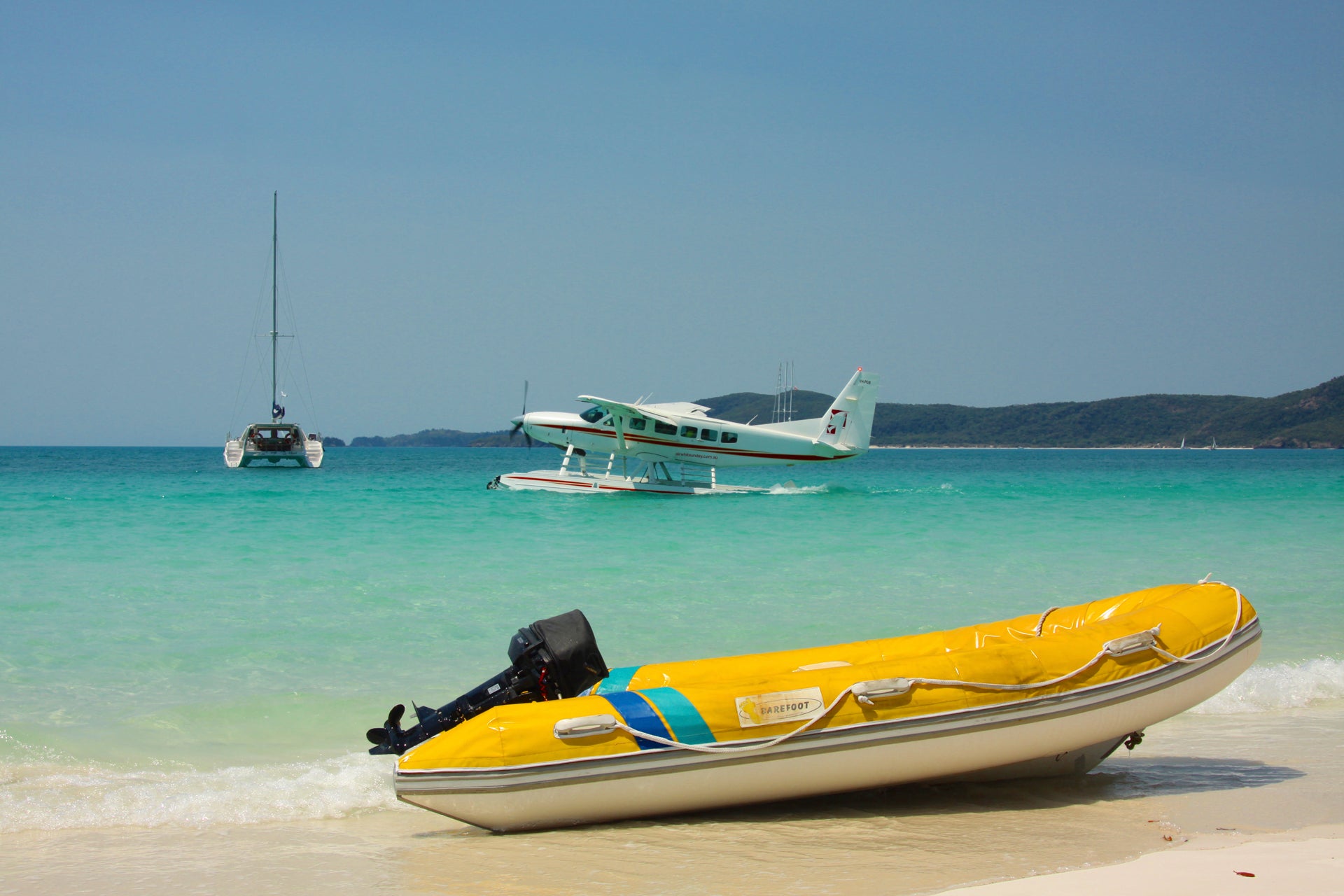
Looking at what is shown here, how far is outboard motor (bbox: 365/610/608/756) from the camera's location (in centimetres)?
382

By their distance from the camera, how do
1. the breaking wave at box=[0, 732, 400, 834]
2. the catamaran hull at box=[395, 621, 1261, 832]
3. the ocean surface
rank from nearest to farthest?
1. the catamaran hull at box=[395, 621, 1261, 832]
2. the breaking wave at box=[0, 732, 400, 834]
3. the ocean surface

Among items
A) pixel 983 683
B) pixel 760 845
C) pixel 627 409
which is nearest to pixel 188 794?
pixel 760 845

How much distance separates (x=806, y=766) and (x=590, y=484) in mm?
21185

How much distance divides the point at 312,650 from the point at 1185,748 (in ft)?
19.4

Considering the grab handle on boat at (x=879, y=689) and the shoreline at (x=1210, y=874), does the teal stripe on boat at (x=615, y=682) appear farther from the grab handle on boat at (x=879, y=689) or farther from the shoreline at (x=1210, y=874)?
the shoreline at (x=1210, y=874)

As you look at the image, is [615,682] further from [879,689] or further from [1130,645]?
[1130,645]

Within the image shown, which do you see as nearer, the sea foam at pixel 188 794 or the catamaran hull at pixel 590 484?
the sea foam at pixel 188 794

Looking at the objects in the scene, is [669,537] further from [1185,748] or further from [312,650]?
[1185,748]

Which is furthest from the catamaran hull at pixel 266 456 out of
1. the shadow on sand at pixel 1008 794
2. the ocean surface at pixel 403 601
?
the shadow on sand at pixel 1008 794

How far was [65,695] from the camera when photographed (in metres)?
Result: 5.89

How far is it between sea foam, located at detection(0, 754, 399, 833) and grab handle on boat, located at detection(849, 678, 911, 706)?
6.96 ft

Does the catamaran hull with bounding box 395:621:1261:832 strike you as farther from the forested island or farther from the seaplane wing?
the forested island

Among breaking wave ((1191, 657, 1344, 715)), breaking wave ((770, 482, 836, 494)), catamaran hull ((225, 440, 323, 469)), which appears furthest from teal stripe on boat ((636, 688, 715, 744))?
catamaran hull ((225, 440, 323, 469))

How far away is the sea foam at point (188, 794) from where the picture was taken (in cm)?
390
